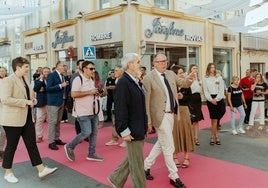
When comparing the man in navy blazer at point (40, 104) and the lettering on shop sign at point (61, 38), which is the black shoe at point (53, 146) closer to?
the man in navy blazer at point (40, 104)

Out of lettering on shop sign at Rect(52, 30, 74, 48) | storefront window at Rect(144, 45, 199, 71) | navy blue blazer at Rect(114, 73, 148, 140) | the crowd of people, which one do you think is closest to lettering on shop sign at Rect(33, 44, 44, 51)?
lettering on shop sign at Rect(52, 30, 74, 48)

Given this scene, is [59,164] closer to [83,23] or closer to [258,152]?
[258,152]

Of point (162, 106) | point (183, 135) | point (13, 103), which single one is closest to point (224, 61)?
point (183, 135)

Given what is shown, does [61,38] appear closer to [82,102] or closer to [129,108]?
[82,102]

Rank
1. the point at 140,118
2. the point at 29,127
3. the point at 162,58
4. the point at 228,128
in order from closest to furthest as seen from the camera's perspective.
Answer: the point at 140,118 < the point at 162,58 < the point at 29,127 < the point at 228,128

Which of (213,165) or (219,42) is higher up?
(219,42)

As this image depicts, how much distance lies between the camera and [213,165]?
5.67m

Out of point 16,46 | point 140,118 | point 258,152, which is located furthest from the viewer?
point 16,46

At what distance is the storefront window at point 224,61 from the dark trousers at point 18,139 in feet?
47.5

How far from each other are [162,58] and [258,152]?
3.28m


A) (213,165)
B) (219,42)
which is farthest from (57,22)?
(213,165)

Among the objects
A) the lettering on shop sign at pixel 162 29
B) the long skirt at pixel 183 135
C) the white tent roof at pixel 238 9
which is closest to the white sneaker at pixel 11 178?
the long skirt at pixel 183 135

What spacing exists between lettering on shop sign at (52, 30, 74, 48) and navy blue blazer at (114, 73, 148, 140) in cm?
1347

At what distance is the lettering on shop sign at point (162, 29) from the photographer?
45.9 ft
